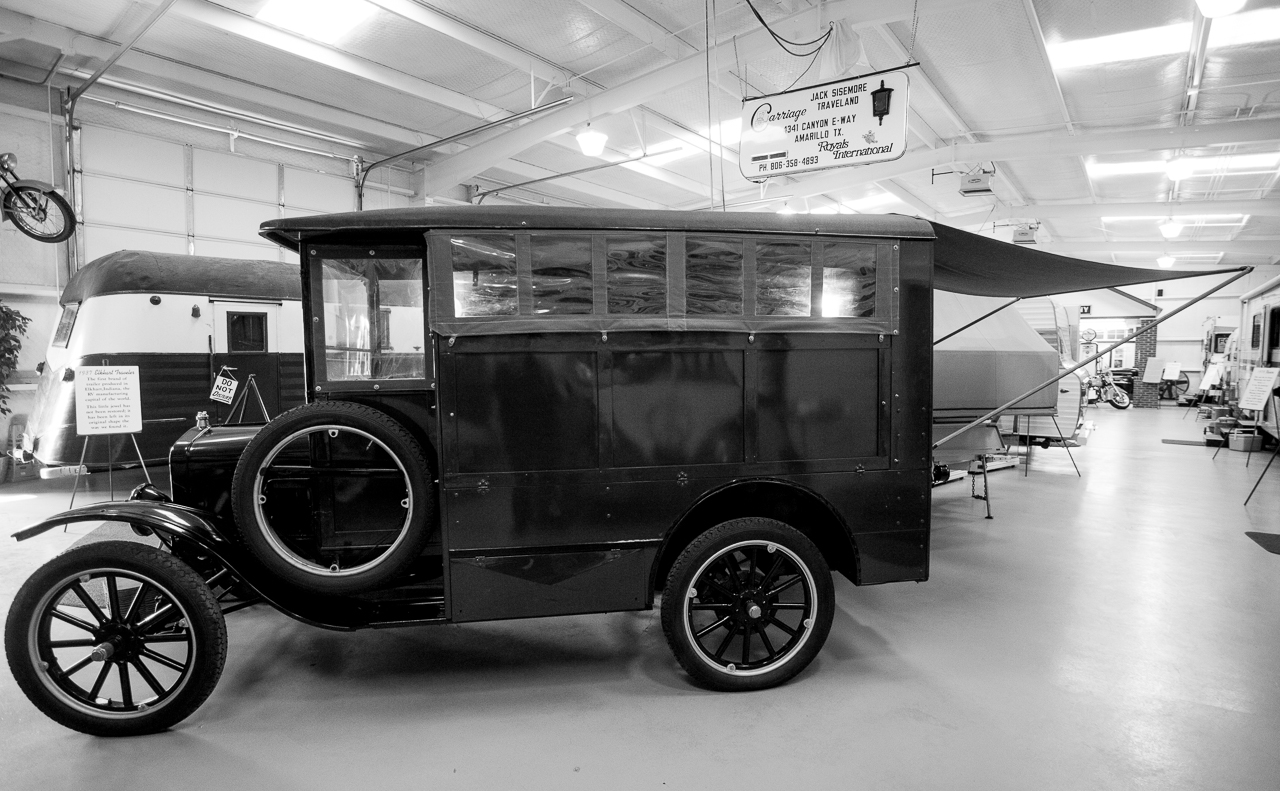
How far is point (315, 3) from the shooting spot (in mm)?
7363

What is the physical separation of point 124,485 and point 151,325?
238 cm

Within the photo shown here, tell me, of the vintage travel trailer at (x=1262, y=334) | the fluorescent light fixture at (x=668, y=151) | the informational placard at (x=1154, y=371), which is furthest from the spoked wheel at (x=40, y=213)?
the informational placard at (x=1154, y=371)

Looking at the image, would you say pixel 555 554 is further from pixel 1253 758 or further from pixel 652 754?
pixel 1253 758

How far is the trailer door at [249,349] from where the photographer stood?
7.67 meters

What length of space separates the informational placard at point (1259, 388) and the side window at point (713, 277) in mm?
9207

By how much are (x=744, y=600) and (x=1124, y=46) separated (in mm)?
8945

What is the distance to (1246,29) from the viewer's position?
24.4 ft

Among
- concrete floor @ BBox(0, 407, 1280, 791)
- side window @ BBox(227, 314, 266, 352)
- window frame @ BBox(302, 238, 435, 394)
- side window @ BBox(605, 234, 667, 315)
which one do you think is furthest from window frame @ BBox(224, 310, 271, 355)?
side window @ BBox(605, 234, 667, 315)

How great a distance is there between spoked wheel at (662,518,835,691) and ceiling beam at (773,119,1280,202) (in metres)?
8.81

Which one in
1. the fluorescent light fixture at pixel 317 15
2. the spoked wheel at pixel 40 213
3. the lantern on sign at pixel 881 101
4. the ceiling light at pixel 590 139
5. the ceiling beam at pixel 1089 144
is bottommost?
the spoked wheel at pixel 40 213

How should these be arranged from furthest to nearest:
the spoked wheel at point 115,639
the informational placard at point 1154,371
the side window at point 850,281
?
the informational placard at point 1154,371 → the side window at point 850,281 → the spoked wheel at point 115,639

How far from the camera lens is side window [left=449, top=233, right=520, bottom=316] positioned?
307 cm

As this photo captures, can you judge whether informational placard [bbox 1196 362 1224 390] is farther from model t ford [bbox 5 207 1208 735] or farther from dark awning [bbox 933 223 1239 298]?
model t ford [bbox 5 207 1208 735]

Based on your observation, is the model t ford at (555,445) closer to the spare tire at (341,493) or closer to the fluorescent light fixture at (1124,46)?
the spare tire at (341,493)
